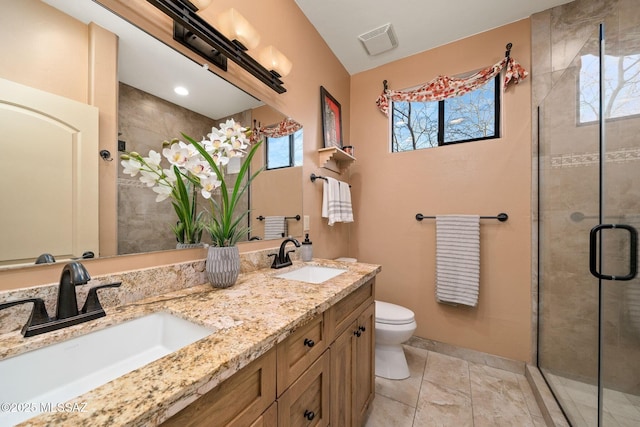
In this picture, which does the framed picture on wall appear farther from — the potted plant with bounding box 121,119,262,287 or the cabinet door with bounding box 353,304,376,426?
the cabinet door with bounding box 353,304,376,426

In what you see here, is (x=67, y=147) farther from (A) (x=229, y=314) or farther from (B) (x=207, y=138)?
(A) (x=229, y=314)

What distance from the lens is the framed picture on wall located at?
6.73ft

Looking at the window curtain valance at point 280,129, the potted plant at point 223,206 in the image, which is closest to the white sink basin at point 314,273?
the potted plant at point 223,206

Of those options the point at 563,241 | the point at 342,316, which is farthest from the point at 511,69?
the point at 342,316

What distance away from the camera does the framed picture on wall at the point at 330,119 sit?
2051 millimetres

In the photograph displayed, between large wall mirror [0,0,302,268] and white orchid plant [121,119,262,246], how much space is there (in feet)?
0.10

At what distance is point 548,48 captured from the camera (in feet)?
5.83

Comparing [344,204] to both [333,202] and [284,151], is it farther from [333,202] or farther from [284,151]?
[284,151]

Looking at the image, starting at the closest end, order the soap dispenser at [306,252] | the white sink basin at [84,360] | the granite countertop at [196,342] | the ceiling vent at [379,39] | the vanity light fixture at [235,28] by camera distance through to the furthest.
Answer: the granite countertop at [196,342]
the white sink basin at [84,360]
the vanity light fixture at [235,28]
the soap dispenser at [306,252]
the ceiling vent at [379,39]

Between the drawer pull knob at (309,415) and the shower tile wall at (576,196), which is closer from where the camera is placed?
the drawer pull knob at (309,415)

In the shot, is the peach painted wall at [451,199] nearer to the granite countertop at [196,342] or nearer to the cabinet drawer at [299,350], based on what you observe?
the granite countertop at [196,342]

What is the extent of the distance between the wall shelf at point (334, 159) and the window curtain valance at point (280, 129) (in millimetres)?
317

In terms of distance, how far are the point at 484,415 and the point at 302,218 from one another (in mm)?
1638

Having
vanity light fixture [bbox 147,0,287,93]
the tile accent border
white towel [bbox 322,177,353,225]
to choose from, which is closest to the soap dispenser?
white towel [bbox 322,177,353,225]
